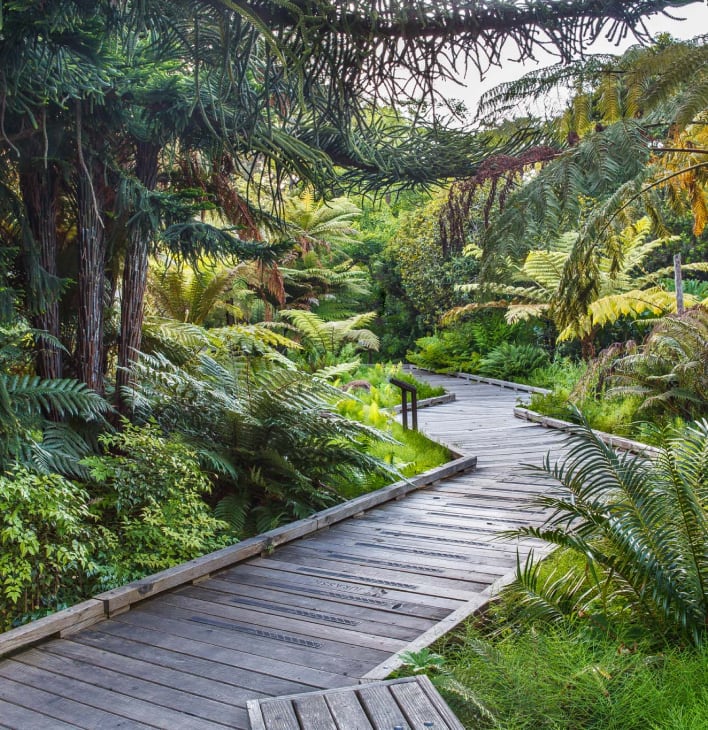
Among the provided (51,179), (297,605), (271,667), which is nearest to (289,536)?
(297,605)

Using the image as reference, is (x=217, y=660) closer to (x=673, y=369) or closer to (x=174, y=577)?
(x=174, y=577)

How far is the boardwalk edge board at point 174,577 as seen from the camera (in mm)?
3348

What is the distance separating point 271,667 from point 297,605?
73 centimetres

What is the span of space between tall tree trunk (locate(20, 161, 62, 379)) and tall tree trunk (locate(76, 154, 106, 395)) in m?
0.18

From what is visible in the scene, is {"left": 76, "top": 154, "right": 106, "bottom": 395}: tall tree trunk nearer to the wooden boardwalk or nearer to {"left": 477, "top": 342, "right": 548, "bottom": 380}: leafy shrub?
the wooden boardwalk

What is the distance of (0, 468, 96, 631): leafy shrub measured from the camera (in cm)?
336

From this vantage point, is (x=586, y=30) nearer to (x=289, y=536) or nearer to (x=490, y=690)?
(x=490, y=690)

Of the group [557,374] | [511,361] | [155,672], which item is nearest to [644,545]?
[155,672]

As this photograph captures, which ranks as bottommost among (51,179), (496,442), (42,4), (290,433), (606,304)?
(496,442)

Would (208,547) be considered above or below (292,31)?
below

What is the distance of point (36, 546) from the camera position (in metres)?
3.34

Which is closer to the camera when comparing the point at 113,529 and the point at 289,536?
the point at 113,529

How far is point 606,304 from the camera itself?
410 inches

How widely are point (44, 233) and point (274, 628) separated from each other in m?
3.09
